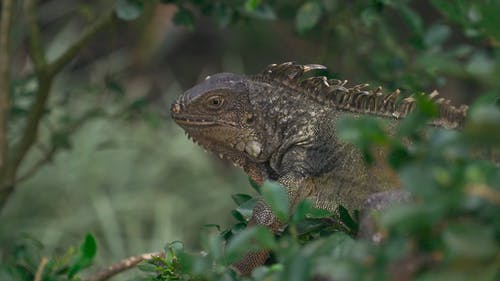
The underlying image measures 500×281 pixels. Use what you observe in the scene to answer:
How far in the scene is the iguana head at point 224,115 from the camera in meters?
2.65

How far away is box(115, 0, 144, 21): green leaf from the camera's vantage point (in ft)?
9.68

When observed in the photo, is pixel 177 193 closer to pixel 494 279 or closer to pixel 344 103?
pixel 344 103

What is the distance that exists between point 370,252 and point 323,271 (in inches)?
2.5

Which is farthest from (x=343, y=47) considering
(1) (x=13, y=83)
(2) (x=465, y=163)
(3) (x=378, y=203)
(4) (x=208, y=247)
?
(2) (x=465, y=163)

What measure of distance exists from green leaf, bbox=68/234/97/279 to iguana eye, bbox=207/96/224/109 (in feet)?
2.03

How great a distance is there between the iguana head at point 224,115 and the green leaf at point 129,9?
0.41m

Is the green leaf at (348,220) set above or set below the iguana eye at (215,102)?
above

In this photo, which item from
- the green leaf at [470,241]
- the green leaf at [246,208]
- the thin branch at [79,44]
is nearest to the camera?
the green leaf at [470,241]

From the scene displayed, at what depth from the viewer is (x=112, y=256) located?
5.75m

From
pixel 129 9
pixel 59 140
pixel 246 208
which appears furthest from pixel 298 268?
pixel 59 140

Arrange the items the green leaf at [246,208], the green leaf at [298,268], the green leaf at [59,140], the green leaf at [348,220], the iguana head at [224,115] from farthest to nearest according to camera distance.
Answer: the green leaf at [59,140], the iguana head at [224,115], the green leaf at [246,208], the green leaf at [348,220], the green leaf at [298,268]

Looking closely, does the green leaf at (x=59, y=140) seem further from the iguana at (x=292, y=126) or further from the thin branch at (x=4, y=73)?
the iguana at (x=292, y=126)

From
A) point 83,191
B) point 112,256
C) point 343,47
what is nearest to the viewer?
point 343,47

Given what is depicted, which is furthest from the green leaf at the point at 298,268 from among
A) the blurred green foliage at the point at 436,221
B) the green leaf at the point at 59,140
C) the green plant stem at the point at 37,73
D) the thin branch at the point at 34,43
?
the green leaf at the point at 59,140
